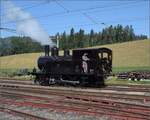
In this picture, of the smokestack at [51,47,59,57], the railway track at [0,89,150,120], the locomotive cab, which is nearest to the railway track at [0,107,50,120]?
the railway track at [0,89,150,120]

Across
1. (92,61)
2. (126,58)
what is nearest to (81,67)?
(92,61)

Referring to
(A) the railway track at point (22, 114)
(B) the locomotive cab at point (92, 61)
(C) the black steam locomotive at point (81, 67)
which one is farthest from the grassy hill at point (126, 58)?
(A) the railway track at point (22, 114)

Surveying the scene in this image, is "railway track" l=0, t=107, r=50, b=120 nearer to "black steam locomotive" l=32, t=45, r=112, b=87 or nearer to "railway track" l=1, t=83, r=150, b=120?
"railway track" l=1, t=83, r=150, b=120

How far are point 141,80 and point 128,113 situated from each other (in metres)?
18.4

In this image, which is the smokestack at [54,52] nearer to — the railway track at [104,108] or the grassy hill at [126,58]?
the railway track at [104,108]

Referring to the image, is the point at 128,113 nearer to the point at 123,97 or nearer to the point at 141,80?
the point at 123,97

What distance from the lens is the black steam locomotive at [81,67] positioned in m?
25.1

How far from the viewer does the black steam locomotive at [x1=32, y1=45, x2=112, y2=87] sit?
25.1 metres

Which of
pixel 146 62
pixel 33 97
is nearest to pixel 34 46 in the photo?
pixel 146 62

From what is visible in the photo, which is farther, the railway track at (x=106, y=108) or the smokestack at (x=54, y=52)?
the smokestack at (x=54, y=52)

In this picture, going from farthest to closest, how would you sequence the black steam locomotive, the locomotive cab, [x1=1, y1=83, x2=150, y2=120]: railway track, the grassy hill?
the grassy hill → the black steam locomotive → the locomotive cab → [x1=1, y1=83, x2=150, y2=120]: railway track

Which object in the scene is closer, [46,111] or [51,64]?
[46,111]

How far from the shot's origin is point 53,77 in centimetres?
2778

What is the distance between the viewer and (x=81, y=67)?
25438 mm
